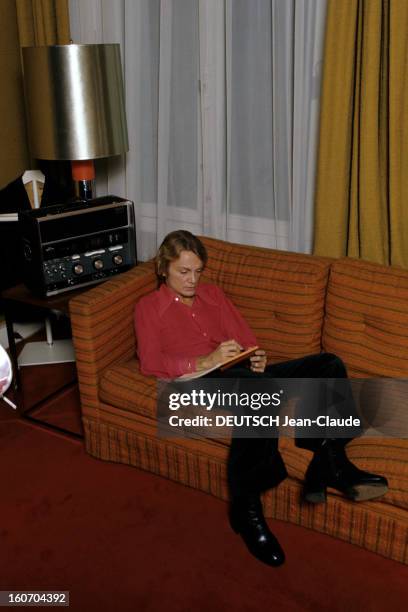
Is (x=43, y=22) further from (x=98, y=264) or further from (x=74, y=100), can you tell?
(x=98, y=264)

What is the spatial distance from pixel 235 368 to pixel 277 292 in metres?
0.35

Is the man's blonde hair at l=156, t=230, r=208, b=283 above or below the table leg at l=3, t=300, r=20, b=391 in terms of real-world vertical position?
above

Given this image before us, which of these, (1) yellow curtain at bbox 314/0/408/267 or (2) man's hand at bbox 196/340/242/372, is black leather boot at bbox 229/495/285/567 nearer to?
(2) man's hand at bbox 196/340/242/372

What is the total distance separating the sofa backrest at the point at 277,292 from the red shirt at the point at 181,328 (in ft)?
0.25

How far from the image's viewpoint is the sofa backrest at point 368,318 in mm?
2309

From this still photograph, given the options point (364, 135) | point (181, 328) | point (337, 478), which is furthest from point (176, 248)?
point (337, 478)

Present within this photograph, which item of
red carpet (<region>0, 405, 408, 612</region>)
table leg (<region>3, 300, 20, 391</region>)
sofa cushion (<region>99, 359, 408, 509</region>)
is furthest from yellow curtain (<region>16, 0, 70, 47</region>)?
red carpet (<region>0, 405, 408, 612</region>)

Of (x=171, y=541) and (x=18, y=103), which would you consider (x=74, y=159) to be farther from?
(x=171, y=541)

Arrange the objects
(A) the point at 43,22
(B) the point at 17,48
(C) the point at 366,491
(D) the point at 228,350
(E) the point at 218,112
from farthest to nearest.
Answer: (B) the point at 17,48 < (A) the point at 43,22 < (E) the point at 218,112 < (D) the point at 228,350 < (C) the point at 366,491

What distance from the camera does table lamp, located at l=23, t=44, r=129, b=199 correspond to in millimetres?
2730

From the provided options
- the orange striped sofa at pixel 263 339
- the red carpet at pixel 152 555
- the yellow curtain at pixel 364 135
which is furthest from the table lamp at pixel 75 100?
the red carpet at pixel 152 555

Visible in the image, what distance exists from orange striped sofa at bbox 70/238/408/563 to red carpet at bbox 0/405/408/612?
0.25 feet

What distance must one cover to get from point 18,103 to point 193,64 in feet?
3.29

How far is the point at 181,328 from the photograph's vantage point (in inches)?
95.1
